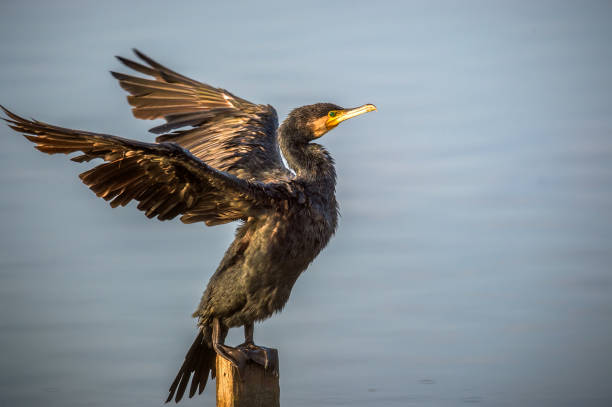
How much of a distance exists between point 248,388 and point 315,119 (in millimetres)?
2106

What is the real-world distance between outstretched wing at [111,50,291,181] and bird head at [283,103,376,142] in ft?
1.62

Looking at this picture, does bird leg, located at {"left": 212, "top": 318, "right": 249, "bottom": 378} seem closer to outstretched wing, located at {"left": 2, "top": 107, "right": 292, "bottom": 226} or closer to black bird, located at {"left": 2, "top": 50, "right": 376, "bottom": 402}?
black bird, located at {"left": 2, "top": 50, "right": 376, "bottom": 402}

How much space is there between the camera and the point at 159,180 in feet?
19.9

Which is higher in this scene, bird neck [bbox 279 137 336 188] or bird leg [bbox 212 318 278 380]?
bird neck [bbox 279 137 336 188]

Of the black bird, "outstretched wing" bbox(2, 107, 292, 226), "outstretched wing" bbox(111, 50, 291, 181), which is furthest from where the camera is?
"outstretched wing" bbox(111, 50, 291, 181)

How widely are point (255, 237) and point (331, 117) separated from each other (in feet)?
3.80

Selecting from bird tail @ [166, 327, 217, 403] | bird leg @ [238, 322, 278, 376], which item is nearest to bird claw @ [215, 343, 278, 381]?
bird leg @ [238, 322, 278, 376]

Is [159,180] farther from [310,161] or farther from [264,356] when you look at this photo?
[264,356]

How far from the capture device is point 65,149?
582 cm

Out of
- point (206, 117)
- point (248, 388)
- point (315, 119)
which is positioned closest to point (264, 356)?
point (248, 388)

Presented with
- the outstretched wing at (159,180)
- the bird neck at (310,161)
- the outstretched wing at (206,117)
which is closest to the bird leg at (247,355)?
the outstretched wing at (159,180)

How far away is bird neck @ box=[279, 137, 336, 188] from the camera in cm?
667

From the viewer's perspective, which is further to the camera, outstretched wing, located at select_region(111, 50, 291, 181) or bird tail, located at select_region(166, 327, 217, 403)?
outstretched wing, located at select_region(111, 50, 291, 181)

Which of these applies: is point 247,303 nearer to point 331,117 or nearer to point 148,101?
point 331,117
